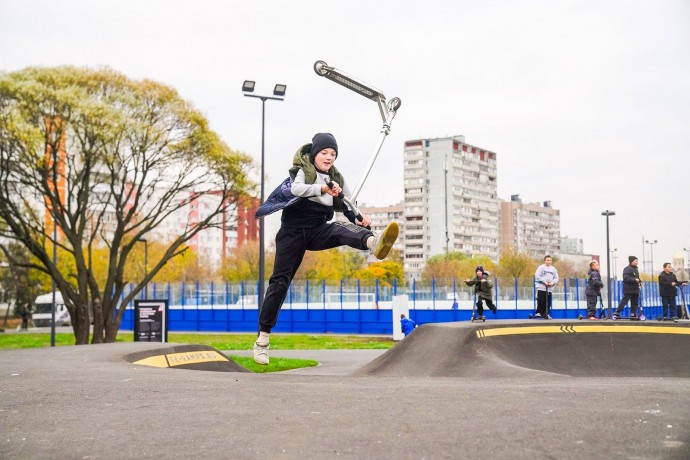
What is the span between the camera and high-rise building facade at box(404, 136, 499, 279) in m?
143

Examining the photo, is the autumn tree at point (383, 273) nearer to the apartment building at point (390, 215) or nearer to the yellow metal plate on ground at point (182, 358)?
the apartment building at point (390, 215)

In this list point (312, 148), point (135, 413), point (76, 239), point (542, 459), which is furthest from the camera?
point (76, 239)

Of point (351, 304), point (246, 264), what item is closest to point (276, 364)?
point (351, 304)

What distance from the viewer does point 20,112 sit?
77.6 ft

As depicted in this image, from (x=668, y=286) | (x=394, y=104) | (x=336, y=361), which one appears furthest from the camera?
(x=668, y=286)

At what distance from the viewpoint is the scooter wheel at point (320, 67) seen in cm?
780

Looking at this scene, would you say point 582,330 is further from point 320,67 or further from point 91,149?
point 91,149

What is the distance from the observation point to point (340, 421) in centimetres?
409

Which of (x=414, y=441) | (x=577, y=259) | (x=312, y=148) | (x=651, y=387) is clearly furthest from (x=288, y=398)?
(x=577, y=259)

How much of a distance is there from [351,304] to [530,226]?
138148 mm

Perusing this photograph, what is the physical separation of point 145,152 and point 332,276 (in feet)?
201

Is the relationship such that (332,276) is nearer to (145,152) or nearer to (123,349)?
(145,152)

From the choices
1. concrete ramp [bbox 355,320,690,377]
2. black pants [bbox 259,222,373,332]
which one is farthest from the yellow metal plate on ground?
black pants [bbox 259,222,373,332]

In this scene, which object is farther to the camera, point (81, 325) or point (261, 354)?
point (81, 325)
